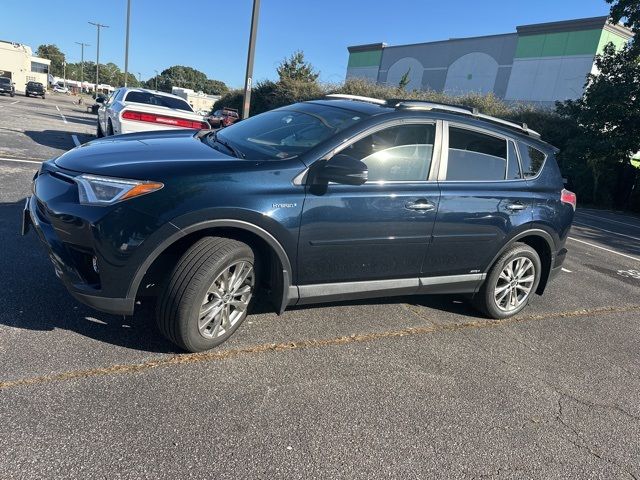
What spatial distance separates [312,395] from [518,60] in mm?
40449

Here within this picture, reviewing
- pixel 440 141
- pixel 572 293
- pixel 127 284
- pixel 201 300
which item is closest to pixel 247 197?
pixel 201 300

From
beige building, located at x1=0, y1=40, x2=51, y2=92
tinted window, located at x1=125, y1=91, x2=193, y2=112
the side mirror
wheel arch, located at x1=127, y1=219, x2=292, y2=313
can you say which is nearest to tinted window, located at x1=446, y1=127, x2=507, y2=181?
the side mirror

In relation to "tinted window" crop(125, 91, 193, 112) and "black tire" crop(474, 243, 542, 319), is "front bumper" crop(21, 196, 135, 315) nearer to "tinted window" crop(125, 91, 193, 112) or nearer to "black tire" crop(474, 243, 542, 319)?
"black tire" crop(474, 243, 542, 319)

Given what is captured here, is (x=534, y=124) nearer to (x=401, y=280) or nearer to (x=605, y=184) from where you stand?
(x=605, y=184)

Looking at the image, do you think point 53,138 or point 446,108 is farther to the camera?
point 53,138

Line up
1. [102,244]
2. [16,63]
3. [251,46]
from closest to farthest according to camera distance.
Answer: [102,244]
[251,46]
[16,63]

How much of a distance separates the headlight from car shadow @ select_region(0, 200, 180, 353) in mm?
598

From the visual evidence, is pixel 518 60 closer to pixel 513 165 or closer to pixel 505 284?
pixel 513 165

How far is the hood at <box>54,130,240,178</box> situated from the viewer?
119 inches

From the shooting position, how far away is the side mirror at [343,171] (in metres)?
3.22

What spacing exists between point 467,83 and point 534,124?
930 inches

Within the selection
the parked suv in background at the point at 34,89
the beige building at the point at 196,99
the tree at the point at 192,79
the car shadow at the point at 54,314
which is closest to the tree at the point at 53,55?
the tree at the point at 192,79

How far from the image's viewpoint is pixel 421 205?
373 cm

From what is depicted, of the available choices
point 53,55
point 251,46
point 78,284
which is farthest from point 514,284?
point 53,55
